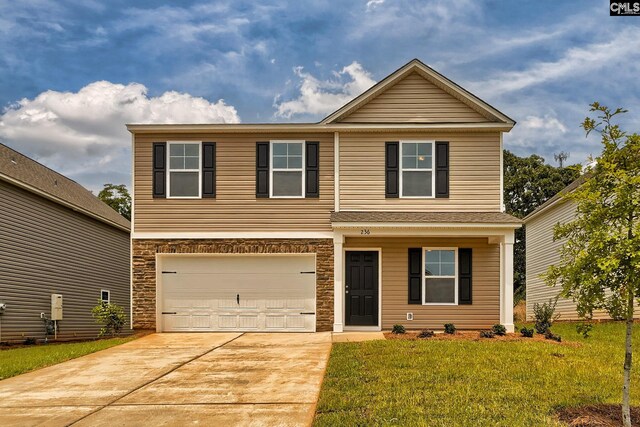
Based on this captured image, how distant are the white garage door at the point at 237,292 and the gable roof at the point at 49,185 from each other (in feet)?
17.2

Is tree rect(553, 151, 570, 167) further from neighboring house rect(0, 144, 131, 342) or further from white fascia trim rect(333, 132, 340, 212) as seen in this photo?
neighboring house rect(0, 144, 131, 342)

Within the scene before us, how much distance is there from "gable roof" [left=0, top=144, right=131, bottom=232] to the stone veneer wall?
4586 mm

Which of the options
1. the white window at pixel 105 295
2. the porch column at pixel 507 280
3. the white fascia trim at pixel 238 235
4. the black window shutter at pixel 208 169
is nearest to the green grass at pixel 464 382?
the porch column at pixel 507 280

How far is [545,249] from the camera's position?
23719mm

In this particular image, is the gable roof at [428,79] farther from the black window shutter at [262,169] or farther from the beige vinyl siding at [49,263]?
the beige vinyl siding at [49,263]

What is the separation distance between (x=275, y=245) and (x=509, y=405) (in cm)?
921

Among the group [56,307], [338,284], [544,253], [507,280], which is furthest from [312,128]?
[544,253]

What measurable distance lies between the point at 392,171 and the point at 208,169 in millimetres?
4905

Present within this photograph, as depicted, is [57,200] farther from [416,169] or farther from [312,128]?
[416,169]

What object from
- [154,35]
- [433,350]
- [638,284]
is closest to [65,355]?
[433,350]

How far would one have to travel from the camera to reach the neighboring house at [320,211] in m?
15.6

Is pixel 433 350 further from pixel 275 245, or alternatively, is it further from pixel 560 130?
pixel 560 130

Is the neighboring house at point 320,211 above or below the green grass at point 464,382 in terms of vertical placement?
above

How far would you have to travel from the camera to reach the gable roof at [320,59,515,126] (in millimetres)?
15594
